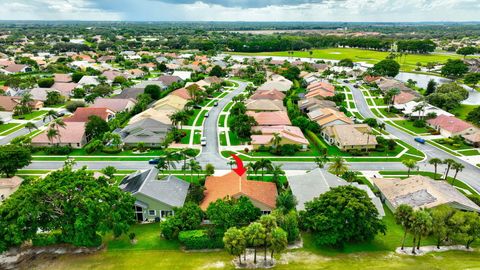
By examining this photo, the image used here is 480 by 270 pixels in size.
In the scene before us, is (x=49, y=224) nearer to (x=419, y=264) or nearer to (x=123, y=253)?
(x=123, y=253)

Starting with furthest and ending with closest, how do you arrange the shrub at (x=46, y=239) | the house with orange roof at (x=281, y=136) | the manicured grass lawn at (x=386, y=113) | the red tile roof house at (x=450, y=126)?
the manicured grass lawn at (x=386, y=113) < the red tile roof house at (x=450, y=126) < the house with orange roof at (x=281, y=136) < the shrub at (x=46, y=239)

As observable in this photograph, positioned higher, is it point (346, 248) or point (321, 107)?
point (321, 107)

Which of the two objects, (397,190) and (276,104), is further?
(276,104)

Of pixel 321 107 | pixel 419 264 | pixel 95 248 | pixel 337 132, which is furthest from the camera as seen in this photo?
pixel 321 107

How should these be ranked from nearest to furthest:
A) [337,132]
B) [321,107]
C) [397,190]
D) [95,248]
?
[95,248] → [397,190] → [337,132] → [321,107]

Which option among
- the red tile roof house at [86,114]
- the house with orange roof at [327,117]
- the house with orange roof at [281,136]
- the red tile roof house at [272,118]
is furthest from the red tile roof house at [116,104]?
the house with orange roof at [327,117]

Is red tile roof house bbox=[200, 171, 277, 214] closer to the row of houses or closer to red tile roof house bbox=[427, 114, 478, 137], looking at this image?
the row of houses

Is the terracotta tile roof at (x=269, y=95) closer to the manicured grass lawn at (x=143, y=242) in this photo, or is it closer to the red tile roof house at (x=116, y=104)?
the red tile roof house at (x=116, y=104)

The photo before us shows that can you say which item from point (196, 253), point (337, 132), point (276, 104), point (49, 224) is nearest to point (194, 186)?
point (196, 253)
